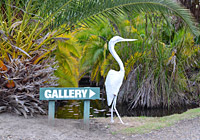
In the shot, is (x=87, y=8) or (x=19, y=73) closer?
(x=19, y=73)

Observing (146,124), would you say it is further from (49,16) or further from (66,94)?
(49,16)

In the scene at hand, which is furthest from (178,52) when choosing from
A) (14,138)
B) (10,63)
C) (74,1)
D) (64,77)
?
(14,138)

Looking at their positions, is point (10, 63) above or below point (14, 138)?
above

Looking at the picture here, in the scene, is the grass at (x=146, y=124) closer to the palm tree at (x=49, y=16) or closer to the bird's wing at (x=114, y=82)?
the bird's wing at (x=114, y=82)

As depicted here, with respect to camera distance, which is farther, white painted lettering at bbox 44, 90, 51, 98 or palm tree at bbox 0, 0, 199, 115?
palm tree at bbox 0, 0, 199, 115

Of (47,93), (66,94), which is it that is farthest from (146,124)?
(47,93)

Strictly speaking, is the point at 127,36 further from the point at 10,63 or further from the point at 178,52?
the point at 10,63

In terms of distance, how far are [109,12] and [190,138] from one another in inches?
127

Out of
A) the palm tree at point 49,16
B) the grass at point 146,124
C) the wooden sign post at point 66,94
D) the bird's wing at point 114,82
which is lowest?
the grass at point 146,124

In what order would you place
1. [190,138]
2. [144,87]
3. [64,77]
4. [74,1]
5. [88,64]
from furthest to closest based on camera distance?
1. [88,64]
2. [64,77]
3. [144,87]
4. [74,1]
5. [190,138]

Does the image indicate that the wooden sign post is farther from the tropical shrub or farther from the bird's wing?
the bird's wing

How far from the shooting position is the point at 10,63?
241 inches

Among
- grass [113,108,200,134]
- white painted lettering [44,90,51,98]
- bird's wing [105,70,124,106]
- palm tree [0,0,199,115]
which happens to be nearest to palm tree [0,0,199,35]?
palm tree [0,0,199,115]

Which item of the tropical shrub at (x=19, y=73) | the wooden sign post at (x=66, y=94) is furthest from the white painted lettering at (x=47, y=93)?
the tropical shrub at (x=19, y=73)
